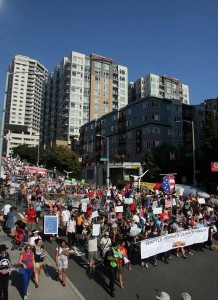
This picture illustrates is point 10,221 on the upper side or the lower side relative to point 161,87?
lower

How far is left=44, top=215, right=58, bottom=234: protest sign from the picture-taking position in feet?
52.8

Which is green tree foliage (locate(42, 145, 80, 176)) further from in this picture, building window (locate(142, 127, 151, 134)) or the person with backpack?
the person with backpack

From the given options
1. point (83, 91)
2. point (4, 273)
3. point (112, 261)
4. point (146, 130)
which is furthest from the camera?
point (83, 91)

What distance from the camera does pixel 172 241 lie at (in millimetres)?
14102

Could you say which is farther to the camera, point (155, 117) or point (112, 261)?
point (155, 117)

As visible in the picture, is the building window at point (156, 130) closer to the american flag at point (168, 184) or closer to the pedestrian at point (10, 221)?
the american flag at point (168, 184)

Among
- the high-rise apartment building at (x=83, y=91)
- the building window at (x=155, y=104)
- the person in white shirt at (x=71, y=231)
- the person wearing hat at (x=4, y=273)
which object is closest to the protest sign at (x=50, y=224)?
the person in white shirt at (x=71, y=231)

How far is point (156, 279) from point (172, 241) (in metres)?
2.72

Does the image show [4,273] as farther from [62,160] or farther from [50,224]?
[62,160]

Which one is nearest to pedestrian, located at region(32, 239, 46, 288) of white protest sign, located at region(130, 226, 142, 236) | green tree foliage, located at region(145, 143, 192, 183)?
white protest sign, located at region(130, 226, 142, 236)

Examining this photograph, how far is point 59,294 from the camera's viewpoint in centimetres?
1003

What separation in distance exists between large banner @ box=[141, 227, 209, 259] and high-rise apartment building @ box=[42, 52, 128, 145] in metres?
96.8

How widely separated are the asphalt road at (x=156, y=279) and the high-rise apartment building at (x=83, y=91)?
9818 cm

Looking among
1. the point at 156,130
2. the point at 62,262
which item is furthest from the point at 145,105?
the point at 62,262
